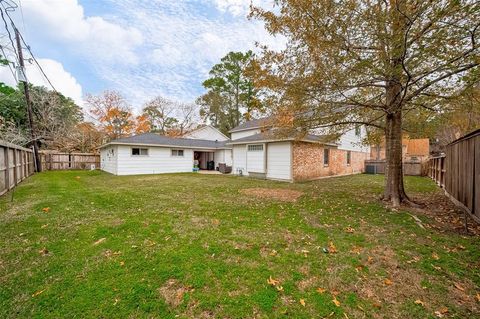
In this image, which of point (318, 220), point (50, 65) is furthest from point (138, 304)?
point (50, 65)

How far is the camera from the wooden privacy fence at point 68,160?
18.8 metres

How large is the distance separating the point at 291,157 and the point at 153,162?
11127 mm

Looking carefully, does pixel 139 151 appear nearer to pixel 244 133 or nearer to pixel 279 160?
pixel 244 133

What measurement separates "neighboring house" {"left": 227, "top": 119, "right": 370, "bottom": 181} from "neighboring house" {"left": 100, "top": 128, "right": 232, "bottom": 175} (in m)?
4.93

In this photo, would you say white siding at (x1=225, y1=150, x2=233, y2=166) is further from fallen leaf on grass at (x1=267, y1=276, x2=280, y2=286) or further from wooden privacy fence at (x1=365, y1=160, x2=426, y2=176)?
fallen leaf on grass at (x1=267, y1=276, x2=280, y2=286)

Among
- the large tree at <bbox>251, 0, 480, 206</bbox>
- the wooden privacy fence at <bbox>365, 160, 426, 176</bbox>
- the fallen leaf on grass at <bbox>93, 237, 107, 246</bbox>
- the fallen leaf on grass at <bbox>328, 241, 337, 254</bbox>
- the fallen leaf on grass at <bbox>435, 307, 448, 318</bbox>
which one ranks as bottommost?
the fallen leaf on grass at <bbox>435, 307, 448, 318</bbox>

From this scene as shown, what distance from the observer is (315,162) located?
46.7 feet

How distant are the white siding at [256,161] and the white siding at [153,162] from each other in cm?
694

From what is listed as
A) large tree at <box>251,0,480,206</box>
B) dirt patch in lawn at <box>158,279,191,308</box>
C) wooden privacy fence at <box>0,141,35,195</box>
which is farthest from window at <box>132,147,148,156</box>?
dirt patch in lawn at <box>158,279,191,308</box>

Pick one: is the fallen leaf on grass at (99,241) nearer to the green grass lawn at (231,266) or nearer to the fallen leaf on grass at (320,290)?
the green grass lawn at (231,266)

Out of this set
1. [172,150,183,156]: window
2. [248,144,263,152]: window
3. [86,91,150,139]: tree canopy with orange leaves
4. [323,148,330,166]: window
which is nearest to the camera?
[248,144,263,152]: window

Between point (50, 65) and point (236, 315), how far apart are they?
16.8 metres

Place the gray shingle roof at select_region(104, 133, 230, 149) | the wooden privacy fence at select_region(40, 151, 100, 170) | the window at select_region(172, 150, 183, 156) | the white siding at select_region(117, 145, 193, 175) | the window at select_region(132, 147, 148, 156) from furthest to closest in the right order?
the wooden privacy fence at select_region(40, 151, 100, 170) < the window at select_region(172, 150, 183, 156) < the window at select_region(132, 147, 148, 156) < the gray shingle roof at select_region(104, 133, 230, 149) < the white siding at select_region(117, 145, 193, 175)

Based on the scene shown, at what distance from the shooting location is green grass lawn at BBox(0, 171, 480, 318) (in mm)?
2256
